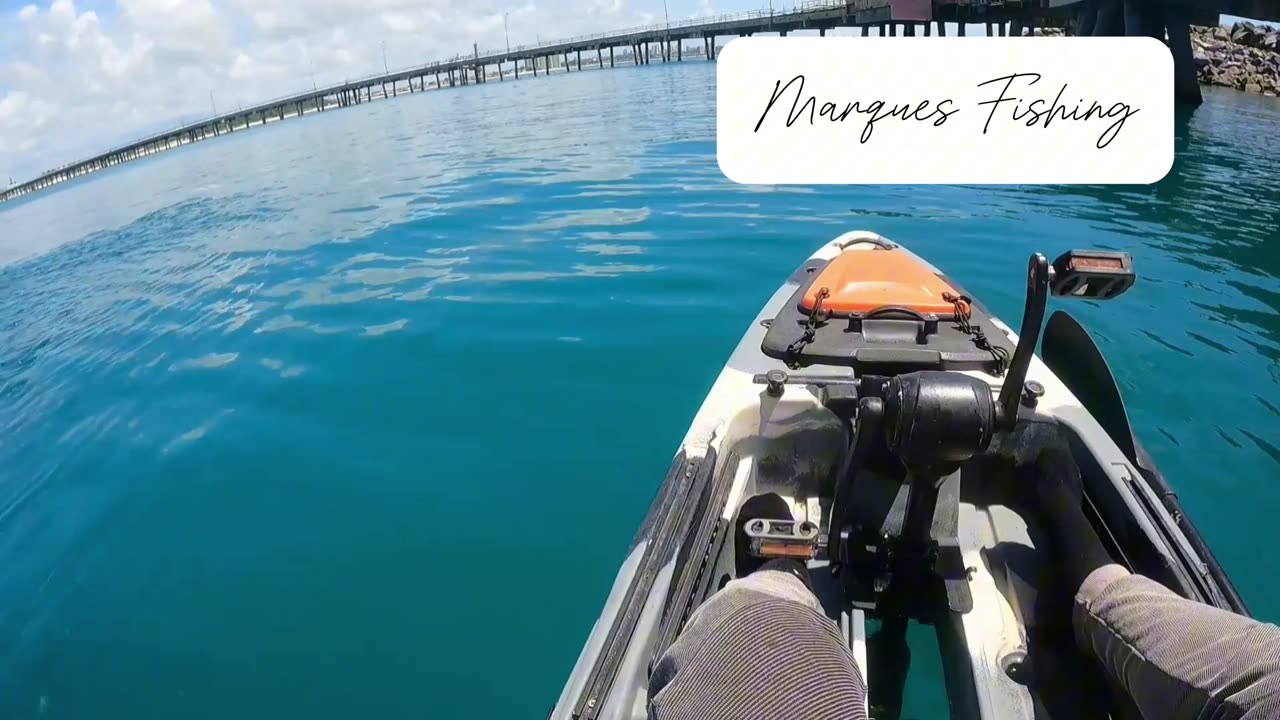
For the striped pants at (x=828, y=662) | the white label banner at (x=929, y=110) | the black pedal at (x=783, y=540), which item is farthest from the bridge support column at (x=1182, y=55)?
the black pedal at (x=783, y=540)

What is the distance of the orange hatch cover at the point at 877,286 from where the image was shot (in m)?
3.80

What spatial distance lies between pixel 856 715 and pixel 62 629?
4541mm

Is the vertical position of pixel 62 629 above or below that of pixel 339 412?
below

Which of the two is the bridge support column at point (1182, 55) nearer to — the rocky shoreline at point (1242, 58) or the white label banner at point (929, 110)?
the rocky shoreline at point (1242, 58)

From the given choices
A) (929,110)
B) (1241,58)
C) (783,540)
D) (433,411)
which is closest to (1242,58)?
(1241,58)

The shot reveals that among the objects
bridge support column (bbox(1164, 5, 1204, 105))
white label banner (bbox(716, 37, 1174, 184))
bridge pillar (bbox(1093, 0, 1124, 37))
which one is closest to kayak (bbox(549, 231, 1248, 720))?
white label banner (bbox(716, 37, 1174, 184))

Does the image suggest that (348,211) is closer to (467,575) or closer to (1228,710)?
(467,575)

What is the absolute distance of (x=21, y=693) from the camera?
3.41 m

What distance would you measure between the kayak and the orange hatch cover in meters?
0.08

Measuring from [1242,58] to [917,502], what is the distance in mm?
35803

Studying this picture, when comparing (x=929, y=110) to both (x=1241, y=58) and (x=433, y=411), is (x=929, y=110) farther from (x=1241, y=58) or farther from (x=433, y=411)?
(x=1241, y=58)

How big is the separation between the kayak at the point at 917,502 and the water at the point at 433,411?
1261 millimetres

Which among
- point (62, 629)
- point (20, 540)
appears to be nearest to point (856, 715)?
point (62, 629)

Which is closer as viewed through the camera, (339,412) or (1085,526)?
(1085,526)
